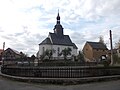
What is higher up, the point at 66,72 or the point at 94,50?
the point at 94,50

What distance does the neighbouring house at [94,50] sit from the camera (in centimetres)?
10119

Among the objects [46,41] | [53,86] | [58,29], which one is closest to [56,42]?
[46,41]

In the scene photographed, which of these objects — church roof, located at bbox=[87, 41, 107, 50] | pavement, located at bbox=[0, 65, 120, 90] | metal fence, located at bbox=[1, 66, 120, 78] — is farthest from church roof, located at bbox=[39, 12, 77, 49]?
metal fence, located at bbox=[1, 66, 120, 78]

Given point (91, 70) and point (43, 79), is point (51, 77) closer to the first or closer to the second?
point (43, 79)

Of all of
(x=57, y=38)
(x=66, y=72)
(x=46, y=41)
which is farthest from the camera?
(x=57, y=38)

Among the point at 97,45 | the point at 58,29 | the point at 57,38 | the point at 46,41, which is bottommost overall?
the point at 97,45

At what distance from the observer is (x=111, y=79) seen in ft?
54.1

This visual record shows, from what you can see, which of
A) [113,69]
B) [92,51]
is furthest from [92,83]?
[92,51]

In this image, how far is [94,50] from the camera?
102562 mm

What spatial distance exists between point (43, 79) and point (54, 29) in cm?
10368

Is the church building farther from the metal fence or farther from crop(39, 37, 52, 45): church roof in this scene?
the metal fence

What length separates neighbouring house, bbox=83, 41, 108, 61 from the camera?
101 meters

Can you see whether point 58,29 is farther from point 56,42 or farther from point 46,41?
point 46,41

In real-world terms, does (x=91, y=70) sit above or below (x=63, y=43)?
below
